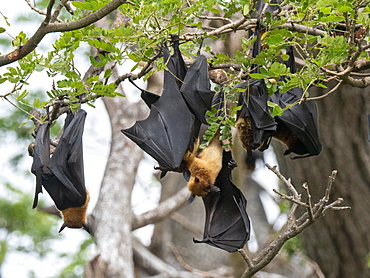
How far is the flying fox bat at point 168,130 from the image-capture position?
4301 millimetres

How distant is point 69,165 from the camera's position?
5.37 meters

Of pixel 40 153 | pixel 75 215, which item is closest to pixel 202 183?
pixel 40 153

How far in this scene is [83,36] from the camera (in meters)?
3.42

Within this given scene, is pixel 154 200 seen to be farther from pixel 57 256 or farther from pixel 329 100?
pixel 329 100

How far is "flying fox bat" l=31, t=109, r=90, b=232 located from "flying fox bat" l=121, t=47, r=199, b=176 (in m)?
0.82

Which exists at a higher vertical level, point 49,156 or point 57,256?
point 49,156

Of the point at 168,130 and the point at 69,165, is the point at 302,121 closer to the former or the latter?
the point at 168,130

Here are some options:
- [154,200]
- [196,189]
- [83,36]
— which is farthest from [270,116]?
[154,200]

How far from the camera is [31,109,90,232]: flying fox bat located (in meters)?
5.15

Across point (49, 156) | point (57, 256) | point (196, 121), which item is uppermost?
point (196, 121)

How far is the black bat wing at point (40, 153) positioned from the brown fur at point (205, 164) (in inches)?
54.4

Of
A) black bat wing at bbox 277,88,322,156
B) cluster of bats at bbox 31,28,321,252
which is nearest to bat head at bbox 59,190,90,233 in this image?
cluster of bats at bbox 31,28,321,252

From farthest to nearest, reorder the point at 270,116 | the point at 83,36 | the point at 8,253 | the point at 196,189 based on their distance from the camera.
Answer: the point at 8,253
the point at 196,189
the point at 270,116
the point at 83,36

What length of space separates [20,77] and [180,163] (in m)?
1.34
